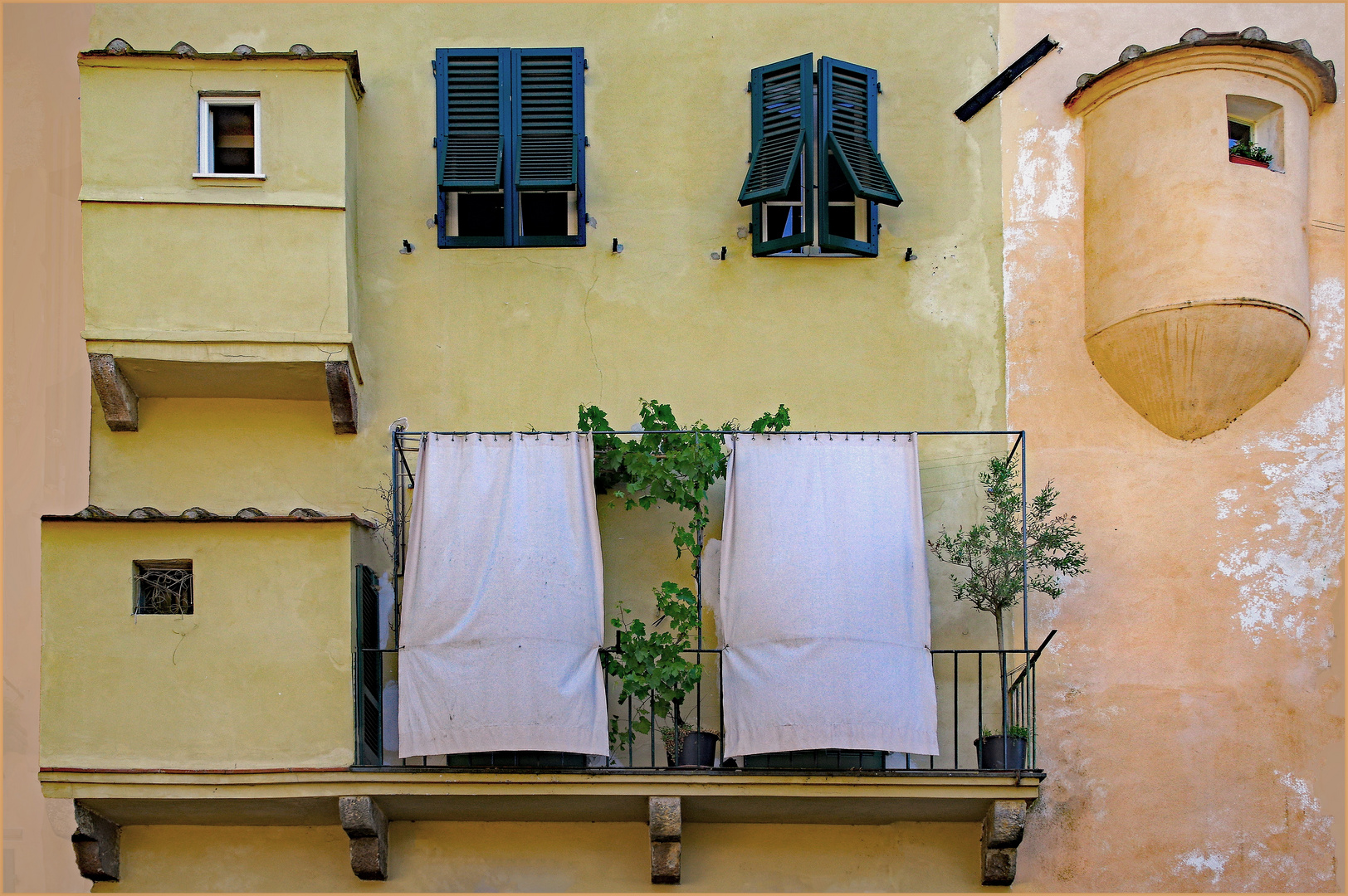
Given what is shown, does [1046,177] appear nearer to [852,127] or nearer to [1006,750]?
[852,127]

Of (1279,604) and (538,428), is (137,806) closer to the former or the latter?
(538,428)

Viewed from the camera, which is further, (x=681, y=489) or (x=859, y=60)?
(x=859, y=60)

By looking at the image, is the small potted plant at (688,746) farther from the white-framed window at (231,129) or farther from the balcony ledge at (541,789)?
the white-framed window at (231,129)

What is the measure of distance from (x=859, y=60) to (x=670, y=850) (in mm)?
4937

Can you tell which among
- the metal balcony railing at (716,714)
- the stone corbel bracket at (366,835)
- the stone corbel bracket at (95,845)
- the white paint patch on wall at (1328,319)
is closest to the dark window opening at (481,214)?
the metal balcony railing at (716,714)

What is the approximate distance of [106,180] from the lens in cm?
997

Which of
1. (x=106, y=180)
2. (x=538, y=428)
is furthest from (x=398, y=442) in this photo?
(x=106, y=180)

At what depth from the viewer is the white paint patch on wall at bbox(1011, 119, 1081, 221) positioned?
10.7 meters

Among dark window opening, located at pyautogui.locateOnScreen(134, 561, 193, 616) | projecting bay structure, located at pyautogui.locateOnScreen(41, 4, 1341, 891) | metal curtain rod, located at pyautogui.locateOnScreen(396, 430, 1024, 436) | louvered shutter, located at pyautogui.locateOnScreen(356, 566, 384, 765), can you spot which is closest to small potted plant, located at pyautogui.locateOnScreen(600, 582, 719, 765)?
projecting bay structure, located at pyautogui.locateOnScreen(41, 4, 1341, 891)

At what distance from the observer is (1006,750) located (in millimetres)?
9500

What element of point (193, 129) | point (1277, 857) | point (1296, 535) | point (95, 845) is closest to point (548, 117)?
point (193, 129)

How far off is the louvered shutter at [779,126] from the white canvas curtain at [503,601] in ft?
6.25

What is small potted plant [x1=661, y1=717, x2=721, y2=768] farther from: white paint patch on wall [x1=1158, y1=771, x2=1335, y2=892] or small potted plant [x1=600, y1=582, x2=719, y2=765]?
white paint patch on wall [x1=1158, y1=771, x2=1335, y2=892]

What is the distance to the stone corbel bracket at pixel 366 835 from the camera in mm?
9445
